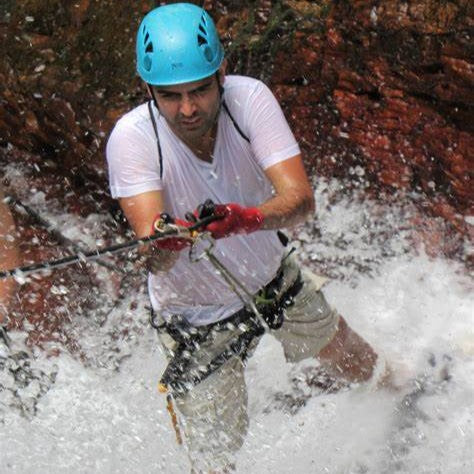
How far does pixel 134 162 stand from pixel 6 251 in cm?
56

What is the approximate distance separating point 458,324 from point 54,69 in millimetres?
3167

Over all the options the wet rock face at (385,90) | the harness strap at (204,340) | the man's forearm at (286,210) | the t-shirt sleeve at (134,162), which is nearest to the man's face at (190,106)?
the t-shirt sleeve at (134,162)

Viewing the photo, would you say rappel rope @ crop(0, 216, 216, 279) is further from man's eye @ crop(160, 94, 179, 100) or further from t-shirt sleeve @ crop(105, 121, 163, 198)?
man's eye @ crop(160, 94, 179, 100)

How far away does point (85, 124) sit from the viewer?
5715 millimetres

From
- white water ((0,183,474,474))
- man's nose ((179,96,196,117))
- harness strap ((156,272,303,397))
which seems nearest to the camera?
man's nose ((179,96,196,117))

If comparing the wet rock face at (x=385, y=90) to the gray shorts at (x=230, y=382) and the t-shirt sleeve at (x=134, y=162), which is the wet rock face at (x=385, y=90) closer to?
the gray shorts at (x=230, y=382)

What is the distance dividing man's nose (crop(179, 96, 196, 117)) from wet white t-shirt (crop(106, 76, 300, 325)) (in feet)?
0.44

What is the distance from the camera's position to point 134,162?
2936 millimetres

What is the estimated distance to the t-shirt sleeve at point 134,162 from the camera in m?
2.93

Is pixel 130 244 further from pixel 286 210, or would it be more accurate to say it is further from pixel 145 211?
pixel 286 210

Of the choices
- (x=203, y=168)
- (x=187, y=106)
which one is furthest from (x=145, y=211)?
(x=187, y=106)

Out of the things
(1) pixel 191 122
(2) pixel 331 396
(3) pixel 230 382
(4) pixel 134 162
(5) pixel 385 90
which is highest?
(1) pixel 191 122

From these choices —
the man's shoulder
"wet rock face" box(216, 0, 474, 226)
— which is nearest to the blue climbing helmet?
the man's shoulder

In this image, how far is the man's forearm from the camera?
2.89 metres
